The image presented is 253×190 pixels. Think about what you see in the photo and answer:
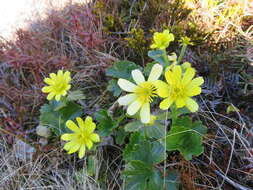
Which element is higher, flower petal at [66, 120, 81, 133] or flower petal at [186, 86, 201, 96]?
flower petal at [186, 86, 201, 96]

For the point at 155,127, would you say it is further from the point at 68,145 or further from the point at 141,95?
the point at 68,145

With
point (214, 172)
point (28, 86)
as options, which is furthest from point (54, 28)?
point (214, 172)

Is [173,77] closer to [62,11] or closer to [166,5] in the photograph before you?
[166,5]

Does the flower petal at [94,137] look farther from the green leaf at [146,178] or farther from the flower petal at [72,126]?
the green leaf at [146,178]

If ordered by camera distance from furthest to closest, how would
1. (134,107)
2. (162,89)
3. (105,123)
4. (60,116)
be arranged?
(60,116), (105,123), (134,107), (162,89)

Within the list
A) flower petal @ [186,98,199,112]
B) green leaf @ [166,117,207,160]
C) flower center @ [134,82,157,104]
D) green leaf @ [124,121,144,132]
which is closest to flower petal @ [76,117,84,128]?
green leaf @ [124,121,144,132]

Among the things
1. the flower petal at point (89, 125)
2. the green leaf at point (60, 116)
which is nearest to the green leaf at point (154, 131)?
the flower petal at point (89, 125)

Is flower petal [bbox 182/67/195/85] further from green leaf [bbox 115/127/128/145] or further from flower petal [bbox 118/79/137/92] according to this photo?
green leaf [bbox 115/127/128/145]

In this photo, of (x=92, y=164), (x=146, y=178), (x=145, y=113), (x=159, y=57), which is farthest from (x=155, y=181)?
(x=159, y=57)
